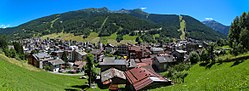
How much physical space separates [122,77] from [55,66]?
71.6 m

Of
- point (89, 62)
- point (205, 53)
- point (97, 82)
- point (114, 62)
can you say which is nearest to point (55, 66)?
point (114, 62)

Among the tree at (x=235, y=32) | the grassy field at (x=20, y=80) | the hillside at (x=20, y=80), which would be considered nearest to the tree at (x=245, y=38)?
the tree at (x=235, y=32)

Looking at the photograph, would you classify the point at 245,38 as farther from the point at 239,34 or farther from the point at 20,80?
the point at 20,80

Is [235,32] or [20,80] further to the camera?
[235,32]

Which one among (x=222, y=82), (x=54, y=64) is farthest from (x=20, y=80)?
(x=54, y=64)

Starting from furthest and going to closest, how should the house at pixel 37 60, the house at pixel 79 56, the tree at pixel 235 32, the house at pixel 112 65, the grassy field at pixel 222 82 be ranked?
1. the house at pixel 79 56
2. the house at pixel 37 60
3. the house at pixel 112 65
4. the tree at pixel 235 32
5. the grassy field at pixel 222 82

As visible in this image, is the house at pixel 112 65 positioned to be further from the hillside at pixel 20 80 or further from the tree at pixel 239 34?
the tree at pixel 239 34

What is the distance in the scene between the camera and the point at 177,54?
135375mm

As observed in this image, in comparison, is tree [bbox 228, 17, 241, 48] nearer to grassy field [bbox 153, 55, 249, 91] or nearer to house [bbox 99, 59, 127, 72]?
house [bbox 99, 59, 127, 72]

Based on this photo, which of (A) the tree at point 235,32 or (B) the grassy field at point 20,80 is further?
(A) the tree at point 235,32

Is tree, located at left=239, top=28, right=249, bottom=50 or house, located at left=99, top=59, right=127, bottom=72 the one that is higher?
tree, located at left=239, top=28, right=249, bottom=50

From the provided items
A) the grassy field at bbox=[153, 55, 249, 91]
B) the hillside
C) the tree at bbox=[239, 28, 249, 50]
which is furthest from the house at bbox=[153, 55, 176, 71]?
the grassy field at bbox=[153, 55, 249, 91]

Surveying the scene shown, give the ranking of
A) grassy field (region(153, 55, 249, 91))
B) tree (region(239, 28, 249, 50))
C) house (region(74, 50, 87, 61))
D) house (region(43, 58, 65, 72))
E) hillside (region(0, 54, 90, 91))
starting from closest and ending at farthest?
grassy field (region(153, 55, 249, 91)) → hillside (region(0, 54, 90, 91)) → tree (region(239, 28, 249, 50)) → house (region(43, 58, 65, 72)) → house (region(74, 50, 87, 61))

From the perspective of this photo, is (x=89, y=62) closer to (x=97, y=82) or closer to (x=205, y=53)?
(x=97, y=82)
